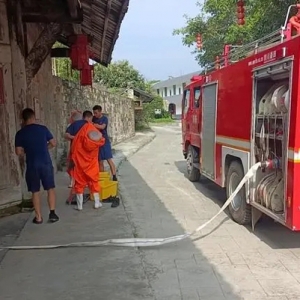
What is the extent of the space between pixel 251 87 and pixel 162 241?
223 centimetres

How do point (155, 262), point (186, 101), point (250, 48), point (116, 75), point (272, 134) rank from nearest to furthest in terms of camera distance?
point (155, 262) → point (272, 134) → point (250, 48) → point (186, 101) → point (116, 75)

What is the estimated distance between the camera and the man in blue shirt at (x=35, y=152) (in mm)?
6332

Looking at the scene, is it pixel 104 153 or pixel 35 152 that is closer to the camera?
pixel 35 152

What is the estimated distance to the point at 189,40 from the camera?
2197cm

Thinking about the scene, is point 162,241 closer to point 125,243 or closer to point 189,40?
point 125,243

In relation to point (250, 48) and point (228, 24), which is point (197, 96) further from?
point (228, 24)

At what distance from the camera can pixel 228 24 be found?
19.6m

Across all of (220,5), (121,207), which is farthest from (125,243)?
(220,5)

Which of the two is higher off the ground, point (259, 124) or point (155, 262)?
point (259, 124)

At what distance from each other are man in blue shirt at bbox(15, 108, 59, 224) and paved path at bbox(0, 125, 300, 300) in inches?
21.6

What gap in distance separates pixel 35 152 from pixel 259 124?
3.10 metres

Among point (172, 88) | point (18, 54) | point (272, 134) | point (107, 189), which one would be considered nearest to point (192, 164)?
point (107, 189)

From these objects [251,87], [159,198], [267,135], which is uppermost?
[251,87]

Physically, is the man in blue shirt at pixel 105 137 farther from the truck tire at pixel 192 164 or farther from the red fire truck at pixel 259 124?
the red fire truck at pixel 259 124
